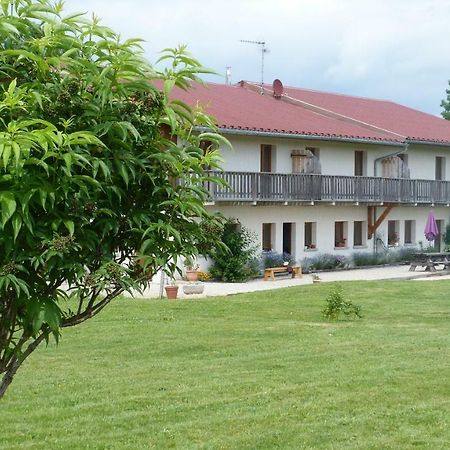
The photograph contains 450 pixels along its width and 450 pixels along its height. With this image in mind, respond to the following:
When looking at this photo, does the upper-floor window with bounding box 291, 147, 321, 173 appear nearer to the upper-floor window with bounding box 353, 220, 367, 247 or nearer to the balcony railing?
the balcony railing

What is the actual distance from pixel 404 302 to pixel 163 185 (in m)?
20.4

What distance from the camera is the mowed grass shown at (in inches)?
386

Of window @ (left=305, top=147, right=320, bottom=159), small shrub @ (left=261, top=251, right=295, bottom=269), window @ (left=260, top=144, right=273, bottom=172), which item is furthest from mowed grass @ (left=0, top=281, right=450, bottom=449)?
window @ (left=305, top=147, right=320, bottom=159)

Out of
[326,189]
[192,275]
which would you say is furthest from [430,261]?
[192,275]

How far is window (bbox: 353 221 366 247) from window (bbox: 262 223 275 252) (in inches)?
221

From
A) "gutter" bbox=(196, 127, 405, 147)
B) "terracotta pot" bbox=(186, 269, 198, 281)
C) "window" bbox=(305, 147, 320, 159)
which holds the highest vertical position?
"gutter" bbox=(196, 127, 405, 147)

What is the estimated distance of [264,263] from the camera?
35594 millimetres

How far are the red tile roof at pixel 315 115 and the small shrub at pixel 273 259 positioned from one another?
449cm

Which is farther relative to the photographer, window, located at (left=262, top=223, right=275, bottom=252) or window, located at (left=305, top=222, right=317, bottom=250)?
window, located at (left=305, top=222, right=317, bottom=250)

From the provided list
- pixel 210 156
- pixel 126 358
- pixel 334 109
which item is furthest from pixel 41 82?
pixel 334 109

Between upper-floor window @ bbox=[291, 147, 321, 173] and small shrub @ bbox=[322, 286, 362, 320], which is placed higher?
upper-floor window @ bbox=[291, 147, 321, 173]

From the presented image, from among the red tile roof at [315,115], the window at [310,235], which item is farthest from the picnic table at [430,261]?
the red tile roof at [315,115]

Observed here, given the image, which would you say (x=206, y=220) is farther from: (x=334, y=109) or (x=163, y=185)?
(x=334, y=109)

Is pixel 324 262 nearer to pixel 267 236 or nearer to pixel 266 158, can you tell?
pixel 267 236
